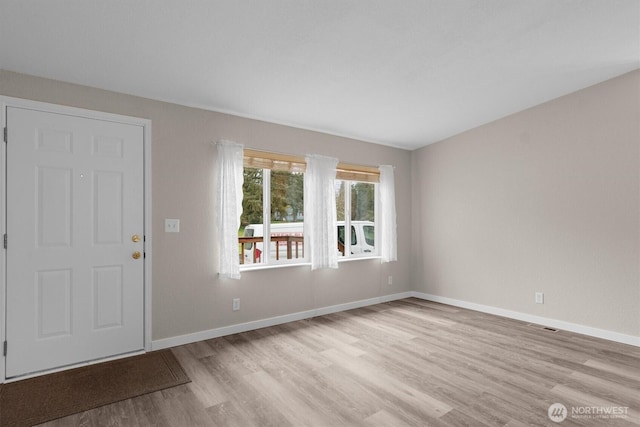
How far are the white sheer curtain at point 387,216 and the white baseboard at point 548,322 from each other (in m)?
1.02

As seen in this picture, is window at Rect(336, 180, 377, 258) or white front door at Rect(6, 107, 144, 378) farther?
window at Rect(336, 180, 377, 258)

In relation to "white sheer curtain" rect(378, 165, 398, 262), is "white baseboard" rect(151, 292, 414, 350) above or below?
below

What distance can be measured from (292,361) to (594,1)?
3.61m

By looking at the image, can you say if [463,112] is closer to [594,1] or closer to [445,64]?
[445,64]

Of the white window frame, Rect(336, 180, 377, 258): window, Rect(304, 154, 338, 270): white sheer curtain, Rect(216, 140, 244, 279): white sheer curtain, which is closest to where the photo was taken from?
Rect(216, 140, 244, 279): white sheer curtain

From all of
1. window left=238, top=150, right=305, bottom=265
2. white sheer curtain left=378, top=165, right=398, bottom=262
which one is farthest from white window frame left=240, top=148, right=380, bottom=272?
white sheer curtain left=378, top=165, right=398, bottom=262

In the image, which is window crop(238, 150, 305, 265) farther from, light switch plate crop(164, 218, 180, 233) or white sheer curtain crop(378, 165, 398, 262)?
white sheer curtain crop(378, 165, 398, 262)

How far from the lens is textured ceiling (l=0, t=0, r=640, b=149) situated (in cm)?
221

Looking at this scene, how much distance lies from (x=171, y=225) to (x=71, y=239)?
0.81 meters

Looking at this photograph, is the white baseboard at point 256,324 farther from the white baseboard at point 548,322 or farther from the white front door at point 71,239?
the white baseboard at point 548,322

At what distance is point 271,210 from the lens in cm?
419

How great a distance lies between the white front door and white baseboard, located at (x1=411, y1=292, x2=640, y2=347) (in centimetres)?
408

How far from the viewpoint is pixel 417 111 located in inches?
161

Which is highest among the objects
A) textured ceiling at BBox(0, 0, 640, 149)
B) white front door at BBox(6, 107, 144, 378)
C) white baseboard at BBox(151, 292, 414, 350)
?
textured ceiling at BBox(0, 0, 640, 149)
